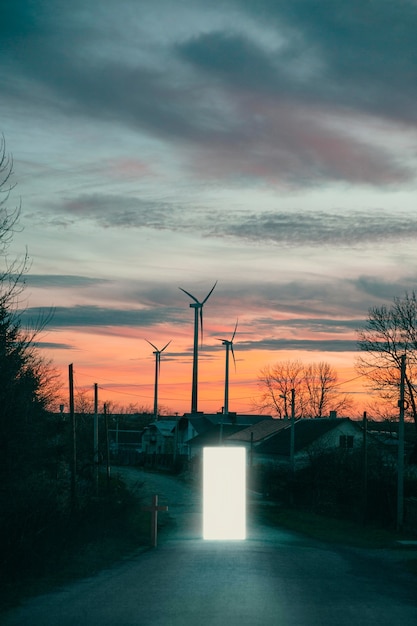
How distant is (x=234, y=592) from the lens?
1453 centimetres

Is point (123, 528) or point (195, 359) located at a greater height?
point (195, 359)

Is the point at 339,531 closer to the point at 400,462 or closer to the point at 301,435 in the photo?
the point at 400,462

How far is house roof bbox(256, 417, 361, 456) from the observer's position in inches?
2665

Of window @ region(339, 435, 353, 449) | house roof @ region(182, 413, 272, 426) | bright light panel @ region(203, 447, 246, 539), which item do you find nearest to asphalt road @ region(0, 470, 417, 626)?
bright light panel @ region(203, 447, 246, 539)

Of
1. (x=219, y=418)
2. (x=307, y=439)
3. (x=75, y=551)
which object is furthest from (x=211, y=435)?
(x=75, y=551)

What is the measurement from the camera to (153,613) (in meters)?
12.3

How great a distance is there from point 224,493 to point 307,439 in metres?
62.9

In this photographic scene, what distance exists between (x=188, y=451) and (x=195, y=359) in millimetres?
17471

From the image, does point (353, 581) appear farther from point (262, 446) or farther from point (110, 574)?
point (262, 446)

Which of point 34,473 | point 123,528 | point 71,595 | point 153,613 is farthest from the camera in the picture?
point 34,473

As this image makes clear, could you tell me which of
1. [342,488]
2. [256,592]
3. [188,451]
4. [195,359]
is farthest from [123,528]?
[188,451]

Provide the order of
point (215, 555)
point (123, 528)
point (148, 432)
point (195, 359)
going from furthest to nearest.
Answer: point (148, 432), point (195, 359), point (123, 528), point (215, 555)

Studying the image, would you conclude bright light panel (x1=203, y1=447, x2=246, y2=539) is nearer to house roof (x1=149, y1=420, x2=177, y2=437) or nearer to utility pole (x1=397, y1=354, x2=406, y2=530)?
utility pole (x1=397, y1=354, x2=406, y2=530)

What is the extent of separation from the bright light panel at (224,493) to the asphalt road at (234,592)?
5.58 m
